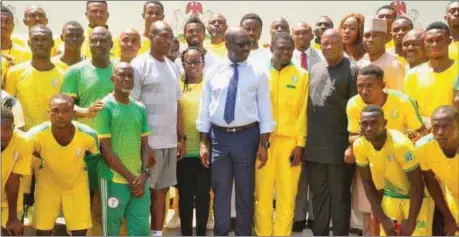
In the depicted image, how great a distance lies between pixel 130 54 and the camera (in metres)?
6.58

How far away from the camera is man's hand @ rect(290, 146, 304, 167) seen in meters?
6.17

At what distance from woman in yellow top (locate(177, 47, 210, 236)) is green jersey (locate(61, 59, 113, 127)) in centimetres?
76

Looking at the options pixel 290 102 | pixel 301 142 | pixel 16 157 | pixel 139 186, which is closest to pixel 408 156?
pixel 301 142

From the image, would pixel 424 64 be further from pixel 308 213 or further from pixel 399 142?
pixel 308 213

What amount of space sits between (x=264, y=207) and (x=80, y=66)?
1.90 metres

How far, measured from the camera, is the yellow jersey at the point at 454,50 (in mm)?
6418

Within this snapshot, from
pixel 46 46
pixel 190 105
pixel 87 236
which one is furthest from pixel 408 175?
pixel 46 46

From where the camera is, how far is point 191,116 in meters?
6.32

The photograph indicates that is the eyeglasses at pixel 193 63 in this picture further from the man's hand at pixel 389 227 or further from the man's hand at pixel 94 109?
the man's hand at pixel 389 227

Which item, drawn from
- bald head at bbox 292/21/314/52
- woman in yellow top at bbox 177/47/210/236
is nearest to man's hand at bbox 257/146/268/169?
woman in yellow top at bbox 177/47/210/236

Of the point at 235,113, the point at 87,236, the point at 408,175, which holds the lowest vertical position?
the point at 87,236

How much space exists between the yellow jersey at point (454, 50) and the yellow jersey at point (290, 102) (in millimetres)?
1326

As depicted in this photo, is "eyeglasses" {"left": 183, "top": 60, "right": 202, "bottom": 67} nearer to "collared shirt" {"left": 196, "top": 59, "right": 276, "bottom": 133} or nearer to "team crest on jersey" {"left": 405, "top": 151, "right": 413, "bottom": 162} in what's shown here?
"collared shirt" {"left": 196, "top": 59, "right": 276, "bottom": 133}

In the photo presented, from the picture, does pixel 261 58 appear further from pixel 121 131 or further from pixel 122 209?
pixel 122 209
